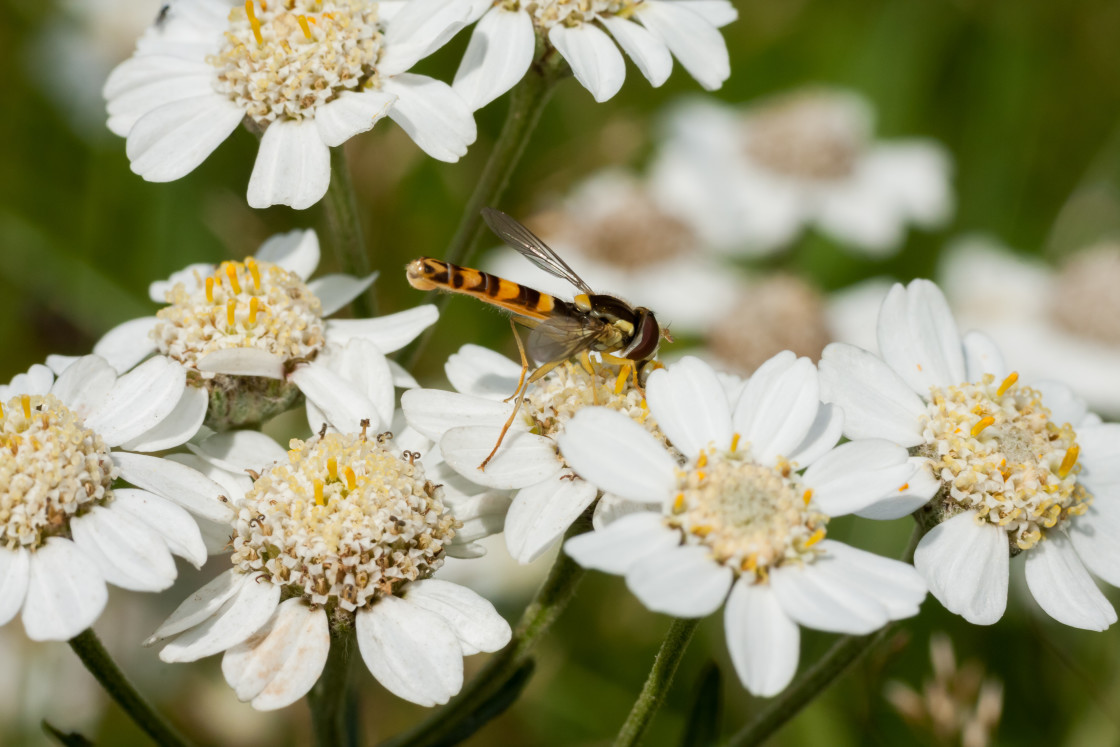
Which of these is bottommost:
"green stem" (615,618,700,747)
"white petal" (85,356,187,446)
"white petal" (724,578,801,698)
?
"green stem" (615,618,700,747)

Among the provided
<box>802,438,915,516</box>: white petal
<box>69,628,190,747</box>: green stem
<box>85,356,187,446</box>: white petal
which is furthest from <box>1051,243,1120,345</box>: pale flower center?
<box>69,628,190,747</box>: green stem

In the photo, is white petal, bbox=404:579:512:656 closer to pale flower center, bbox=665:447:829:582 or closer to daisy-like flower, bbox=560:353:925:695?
daisy-like flower, bbox=560:353:925:695

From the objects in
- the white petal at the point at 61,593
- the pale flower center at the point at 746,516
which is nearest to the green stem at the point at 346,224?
the white petal at the point at 61,593

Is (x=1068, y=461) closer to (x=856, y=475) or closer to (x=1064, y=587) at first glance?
(x=1064, y=587)

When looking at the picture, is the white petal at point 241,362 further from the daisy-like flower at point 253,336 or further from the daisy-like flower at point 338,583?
the daisy-like flower at point 338,583

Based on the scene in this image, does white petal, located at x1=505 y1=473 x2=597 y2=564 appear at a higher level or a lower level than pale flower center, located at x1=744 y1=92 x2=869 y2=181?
higher

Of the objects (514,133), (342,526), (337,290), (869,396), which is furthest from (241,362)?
(869,396)

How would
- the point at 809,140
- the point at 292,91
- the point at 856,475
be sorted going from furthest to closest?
1. the point at 809,140
2. the point at 292,91
3. the point at 856,475
